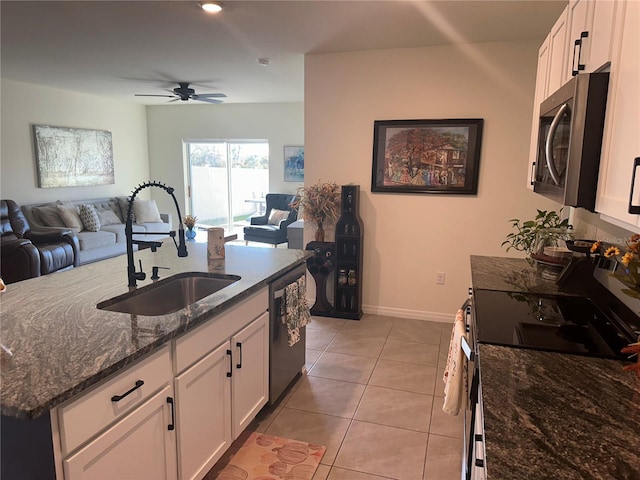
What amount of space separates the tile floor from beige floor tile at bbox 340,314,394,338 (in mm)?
36

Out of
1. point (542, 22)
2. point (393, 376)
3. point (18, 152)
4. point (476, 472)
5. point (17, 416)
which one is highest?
point (542, 22)

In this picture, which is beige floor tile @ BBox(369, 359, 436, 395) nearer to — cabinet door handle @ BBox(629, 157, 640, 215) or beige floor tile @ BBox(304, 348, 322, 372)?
beige floor tile @ BBox(304, 348, 322, 372)

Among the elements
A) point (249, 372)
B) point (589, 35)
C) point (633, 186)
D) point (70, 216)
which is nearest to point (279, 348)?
point (249, 372)

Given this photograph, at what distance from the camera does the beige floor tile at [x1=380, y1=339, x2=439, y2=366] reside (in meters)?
3.36

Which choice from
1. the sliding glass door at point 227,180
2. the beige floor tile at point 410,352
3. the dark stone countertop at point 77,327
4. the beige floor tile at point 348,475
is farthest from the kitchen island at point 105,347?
the sliding glass door at point 227,180

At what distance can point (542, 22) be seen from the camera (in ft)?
10.2

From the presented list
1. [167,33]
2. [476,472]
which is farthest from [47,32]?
[476,472]

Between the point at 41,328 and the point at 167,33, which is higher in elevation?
the point at 167,33

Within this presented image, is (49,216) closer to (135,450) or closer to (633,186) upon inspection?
(135,450)

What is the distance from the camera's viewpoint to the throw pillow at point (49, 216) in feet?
19.9

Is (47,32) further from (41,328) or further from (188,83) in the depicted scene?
(41,328)

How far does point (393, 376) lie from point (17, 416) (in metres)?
2.48

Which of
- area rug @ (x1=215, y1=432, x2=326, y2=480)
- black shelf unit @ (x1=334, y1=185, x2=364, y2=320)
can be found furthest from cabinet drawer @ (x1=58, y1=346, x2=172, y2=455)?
black shelf unit @ (x1=334, y1=185, x2=364, y2=320)

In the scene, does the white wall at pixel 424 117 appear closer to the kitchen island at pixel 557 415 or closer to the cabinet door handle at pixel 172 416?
the kitchen island at pixel 557 415
